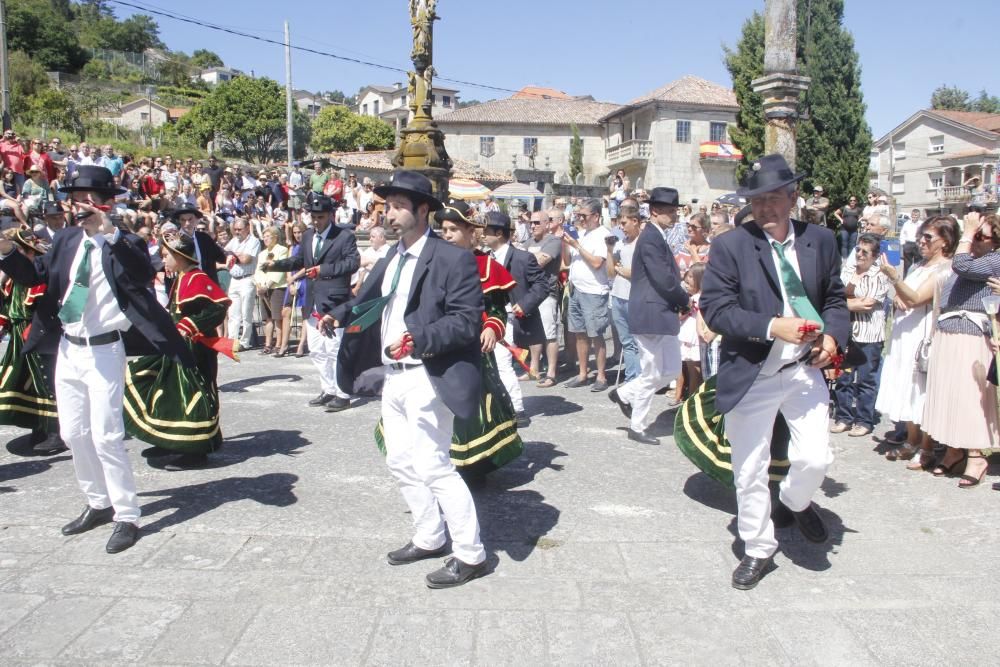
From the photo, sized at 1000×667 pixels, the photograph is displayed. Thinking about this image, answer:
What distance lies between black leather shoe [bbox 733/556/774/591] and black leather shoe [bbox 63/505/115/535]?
3573 millimetres

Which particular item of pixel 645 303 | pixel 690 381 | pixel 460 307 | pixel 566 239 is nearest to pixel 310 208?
pixel 566 239

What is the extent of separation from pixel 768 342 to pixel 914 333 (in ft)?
10.3

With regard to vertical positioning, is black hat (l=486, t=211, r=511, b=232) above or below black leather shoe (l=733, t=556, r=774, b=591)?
above

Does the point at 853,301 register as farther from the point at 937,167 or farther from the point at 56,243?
the point at 937,167

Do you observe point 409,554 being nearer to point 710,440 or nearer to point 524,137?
point 710,440

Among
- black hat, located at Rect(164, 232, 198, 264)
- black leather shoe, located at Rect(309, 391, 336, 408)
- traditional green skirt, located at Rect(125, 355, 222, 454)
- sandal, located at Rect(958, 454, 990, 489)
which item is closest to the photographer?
sandal, located at Rect(958, 454, 990, 489)

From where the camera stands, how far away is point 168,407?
242 inches

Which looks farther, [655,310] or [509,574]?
[655,310]

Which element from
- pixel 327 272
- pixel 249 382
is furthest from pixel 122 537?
pixel 249 382

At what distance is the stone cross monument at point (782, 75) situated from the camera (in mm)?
7582

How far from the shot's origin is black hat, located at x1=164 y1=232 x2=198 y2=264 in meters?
5.97

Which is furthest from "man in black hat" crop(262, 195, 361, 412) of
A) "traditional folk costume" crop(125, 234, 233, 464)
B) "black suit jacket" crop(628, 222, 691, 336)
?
"black suit jacket" crop(628, 222, 691, 336)

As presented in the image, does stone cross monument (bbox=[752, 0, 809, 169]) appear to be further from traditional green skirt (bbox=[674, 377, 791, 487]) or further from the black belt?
the black belt

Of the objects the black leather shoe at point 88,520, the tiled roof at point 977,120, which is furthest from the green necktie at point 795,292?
the tiled roof at point 977,120
